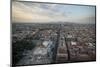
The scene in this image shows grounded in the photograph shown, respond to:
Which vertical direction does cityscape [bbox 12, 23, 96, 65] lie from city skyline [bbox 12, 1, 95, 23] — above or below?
below

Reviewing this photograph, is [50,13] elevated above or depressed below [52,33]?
above

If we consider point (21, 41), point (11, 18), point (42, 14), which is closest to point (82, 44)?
point (42, 14)

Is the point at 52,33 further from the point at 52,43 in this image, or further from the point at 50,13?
the point at 50,13

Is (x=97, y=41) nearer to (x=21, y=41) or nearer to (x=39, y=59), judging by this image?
(x=39, y=59)

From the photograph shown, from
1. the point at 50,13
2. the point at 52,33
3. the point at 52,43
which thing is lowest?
the point at 52,43

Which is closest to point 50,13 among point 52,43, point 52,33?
point 52,33

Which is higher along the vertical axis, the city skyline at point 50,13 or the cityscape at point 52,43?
the city skyline at point 50,13
